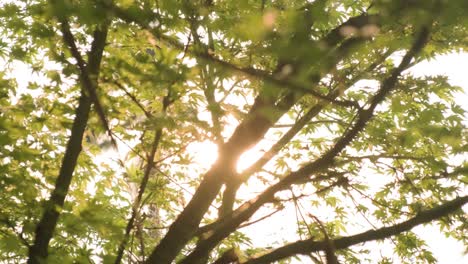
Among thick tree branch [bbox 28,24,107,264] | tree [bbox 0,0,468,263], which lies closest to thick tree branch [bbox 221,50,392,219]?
tree [bbox 0,0,468,263]

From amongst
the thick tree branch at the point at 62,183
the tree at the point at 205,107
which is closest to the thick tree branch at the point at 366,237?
the tree at the point at 205,107

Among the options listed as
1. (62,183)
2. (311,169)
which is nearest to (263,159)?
(311,169)

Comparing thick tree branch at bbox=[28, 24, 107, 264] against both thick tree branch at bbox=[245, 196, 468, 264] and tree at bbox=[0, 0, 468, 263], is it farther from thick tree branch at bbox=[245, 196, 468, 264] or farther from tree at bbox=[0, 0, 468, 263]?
thick tree branch at bbox=[245, 196, 468, 264]

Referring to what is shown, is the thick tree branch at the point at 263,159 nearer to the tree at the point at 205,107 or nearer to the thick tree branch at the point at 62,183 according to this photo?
the tree at the point at 205,107

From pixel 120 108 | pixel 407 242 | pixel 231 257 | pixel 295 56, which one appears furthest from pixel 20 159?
pixel 407 242

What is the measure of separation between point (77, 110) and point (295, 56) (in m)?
2.23

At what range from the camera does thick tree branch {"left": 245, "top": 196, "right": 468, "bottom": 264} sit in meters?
2.48

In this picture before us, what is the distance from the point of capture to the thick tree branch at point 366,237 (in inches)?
97.6

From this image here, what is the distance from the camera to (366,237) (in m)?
2.80

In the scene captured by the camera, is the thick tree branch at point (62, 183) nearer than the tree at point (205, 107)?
No

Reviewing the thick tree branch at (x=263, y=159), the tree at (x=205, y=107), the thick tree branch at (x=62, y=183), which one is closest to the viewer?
the tree at (x=205, y=107)

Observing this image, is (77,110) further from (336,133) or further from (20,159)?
(336,133)

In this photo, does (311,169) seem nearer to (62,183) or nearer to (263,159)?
(263,159)

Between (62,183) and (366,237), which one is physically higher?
(62,183)
